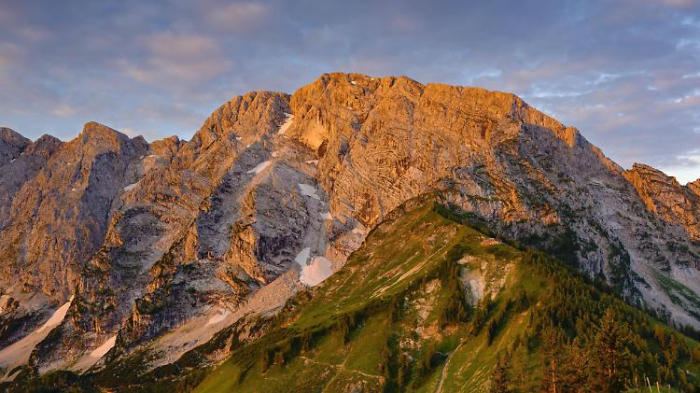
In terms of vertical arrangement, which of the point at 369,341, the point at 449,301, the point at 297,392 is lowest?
the point at 297,392

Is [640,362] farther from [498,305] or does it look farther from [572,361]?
[498,305]

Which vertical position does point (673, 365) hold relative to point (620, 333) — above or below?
below

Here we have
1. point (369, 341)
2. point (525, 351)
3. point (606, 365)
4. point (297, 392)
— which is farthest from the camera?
point (369, 341)

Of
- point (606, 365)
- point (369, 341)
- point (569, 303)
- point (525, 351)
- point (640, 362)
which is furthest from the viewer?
point (369, 341)

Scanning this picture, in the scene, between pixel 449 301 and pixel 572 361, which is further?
pixel 449 301

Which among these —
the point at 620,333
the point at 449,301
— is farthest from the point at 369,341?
the point at 620,333

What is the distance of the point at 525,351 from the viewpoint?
500 ft

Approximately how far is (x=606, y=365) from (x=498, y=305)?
84475 mm

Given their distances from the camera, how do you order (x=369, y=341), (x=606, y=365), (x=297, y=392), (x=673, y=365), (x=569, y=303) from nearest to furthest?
1. (x=606, y=365)
2. (x=673, y=365)
3. (x=569, y=303)
4. (x=297, y=392)
5. (x=369, y=341)

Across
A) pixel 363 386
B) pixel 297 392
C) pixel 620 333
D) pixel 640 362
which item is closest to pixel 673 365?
pixel 640 362

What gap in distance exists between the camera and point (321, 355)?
199625mm

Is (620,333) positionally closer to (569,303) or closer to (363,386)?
(569,303)

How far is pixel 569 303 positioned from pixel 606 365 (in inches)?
2701

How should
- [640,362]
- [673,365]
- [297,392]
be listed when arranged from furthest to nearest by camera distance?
[297,392] → [673,365] → [640,362]
